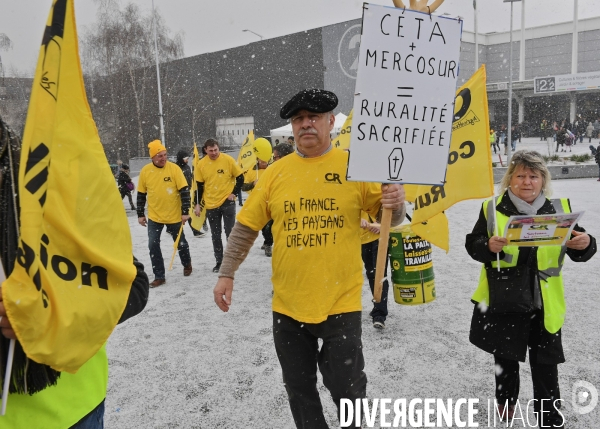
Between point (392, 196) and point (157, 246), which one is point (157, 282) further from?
point (392, 196)

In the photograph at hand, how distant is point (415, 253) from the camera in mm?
4344

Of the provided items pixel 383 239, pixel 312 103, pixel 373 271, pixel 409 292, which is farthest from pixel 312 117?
pixel 373 271

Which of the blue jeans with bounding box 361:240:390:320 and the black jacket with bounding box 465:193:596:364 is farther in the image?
the blue jeans with bounding box 361:240:390:320

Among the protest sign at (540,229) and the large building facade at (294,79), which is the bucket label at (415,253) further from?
the large building facade at (294,79)

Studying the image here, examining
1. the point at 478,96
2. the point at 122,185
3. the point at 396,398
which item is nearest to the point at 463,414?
the point at 396,398

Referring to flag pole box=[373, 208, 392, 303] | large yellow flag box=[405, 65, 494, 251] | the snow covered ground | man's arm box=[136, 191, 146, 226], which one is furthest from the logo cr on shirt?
man's arm box=[136, 191, 146, 226]

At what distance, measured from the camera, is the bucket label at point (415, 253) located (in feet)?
14.3

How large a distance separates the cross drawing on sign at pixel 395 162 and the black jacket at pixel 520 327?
0.84 metres

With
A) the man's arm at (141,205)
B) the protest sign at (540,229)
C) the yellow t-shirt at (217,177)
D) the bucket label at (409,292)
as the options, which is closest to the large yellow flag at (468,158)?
the protest sign at (540,229)

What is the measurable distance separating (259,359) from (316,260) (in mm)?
1969

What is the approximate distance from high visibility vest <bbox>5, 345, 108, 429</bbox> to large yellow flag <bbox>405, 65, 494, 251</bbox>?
2.36 metres

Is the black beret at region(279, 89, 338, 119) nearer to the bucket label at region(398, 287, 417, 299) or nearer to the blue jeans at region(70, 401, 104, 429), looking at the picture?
the blue jeans at region(70, 401, 104, 429)

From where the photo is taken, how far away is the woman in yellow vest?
291 centimetres

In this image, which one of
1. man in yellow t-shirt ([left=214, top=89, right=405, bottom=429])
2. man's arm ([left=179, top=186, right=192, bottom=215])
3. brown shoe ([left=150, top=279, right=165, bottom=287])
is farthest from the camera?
man's arm ([left=179, top=186, right=192, bottom=215])
